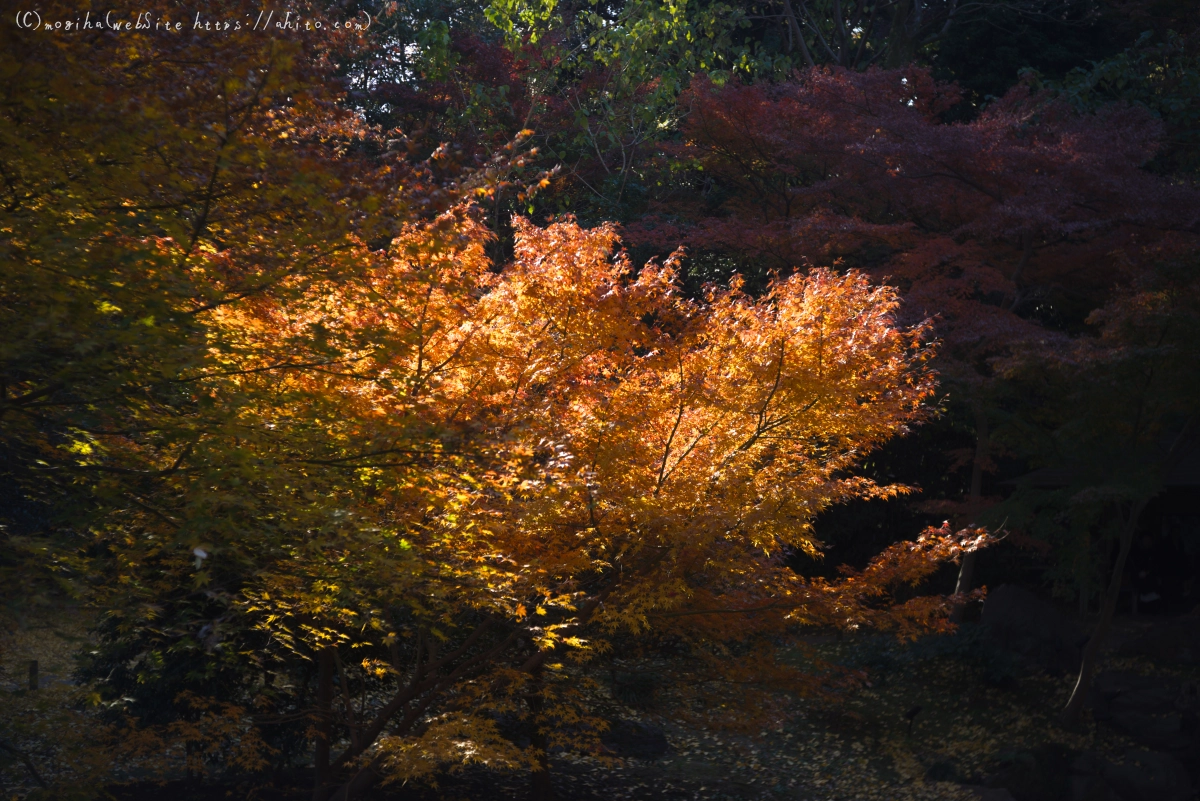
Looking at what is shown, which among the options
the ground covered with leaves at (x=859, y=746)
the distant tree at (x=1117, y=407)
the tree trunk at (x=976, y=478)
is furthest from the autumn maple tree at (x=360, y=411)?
the tree trunk at (x=976, y=478)

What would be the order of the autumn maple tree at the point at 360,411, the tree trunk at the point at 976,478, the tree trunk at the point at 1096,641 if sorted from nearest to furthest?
the autumn maple tree at the point at 360,411 < the tree trunk at the point at 1096,641 < the tree trunk at the point at 976,478

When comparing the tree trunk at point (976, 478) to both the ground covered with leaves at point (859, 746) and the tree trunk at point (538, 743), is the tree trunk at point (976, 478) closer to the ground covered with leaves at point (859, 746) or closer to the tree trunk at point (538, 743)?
the ground covered with leaves at point (859, 746)

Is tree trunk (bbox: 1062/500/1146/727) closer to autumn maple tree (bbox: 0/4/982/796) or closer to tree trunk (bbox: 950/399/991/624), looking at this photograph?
tree trunk (bbox: 950/399/991/624)

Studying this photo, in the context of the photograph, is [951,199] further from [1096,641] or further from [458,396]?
[458,396]

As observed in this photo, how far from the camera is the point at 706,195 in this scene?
16.4 m

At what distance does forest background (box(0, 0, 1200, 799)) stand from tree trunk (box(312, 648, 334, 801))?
0.31 ft

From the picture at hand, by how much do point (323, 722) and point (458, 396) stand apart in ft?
11.0

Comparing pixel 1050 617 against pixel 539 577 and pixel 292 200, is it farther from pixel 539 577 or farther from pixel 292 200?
pixel 292 200

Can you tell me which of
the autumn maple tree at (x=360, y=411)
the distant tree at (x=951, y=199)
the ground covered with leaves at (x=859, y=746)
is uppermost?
the distant tree at (x=951, y=199)

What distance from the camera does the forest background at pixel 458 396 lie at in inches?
172

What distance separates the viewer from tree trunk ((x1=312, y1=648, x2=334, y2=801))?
→ 7387 mm

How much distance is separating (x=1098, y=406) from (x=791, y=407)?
5.84 m

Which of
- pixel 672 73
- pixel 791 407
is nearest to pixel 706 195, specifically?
pixel 672 73

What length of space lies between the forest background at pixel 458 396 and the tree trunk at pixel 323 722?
0.31ft
